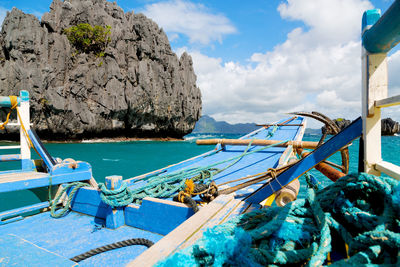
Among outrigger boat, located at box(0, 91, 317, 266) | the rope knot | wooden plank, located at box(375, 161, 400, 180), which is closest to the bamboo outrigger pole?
outrigger boat, located at box(0, 91, 317, 266)

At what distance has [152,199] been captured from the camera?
2.12 metres

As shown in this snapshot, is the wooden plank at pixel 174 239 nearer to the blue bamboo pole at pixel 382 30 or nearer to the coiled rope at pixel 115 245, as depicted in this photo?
the coiled rope at pixel 115 245

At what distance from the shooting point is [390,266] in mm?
626

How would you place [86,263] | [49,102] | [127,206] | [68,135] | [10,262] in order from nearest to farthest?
[10,262] → [86,263] → [127,206] → [49,102] → [68,135]

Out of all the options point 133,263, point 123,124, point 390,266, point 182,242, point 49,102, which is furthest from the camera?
point 123,124

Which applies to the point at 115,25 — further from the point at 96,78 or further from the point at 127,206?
the point at 127,206

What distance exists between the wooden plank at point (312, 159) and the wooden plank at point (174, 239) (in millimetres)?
349

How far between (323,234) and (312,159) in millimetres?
815

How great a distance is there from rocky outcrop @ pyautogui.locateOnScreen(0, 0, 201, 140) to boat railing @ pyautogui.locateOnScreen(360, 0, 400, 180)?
31227mm

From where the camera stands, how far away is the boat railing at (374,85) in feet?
2.84

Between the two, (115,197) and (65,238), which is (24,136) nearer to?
(65,238)

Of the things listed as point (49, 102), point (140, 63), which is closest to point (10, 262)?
point (49, 102)

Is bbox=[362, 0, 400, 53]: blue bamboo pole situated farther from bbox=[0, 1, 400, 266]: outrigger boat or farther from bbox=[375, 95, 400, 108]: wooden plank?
bbox=[375, 95, 400, 108]: wooden plank

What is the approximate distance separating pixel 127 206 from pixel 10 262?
96cm
